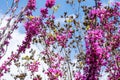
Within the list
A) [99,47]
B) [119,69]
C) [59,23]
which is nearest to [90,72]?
[99,47]

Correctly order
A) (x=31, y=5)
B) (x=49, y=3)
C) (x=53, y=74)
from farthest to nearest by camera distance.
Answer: (x=49, y=3) < (x=53, y=74) < (x=31, y=5)

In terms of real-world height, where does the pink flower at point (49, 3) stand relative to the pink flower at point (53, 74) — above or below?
above

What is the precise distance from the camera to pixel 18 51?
7.66m

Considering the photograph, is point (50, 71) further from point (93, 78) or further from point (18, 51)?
point (93, 78)

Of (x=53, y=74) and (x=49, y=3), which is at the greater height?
(x=49, y=3)

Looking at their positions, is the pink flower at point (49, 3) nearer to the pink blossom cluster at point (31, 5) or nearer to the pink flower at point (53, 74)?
the pink blossom cluster at point (31, 5)

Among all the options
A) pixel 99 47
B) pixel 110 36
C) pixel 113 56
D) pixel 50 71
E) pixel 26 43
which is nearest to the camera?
pixel 99 47

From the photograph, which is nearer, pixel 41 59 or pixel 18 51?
pixel 18 51

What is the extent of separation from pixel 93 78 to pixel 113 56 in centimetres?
571

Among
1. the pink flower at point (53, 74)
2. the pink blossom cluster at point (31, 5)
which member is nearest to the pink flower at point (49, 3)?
the pink blossom cluster at point (31, 5)

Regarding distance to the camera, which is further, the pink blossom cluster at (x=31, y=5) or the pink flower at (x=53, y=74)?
the pink flower at (x=53, y=74)

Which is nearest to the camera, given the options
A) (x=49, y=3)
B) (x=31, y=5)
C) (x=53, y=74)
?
(x=31, y=5)

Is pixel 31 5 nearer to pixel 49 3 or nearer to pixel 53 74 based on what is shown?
pixel 49 3

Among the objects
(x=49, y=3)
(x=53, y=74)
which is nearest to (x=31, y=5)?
(x=49, y=3)
